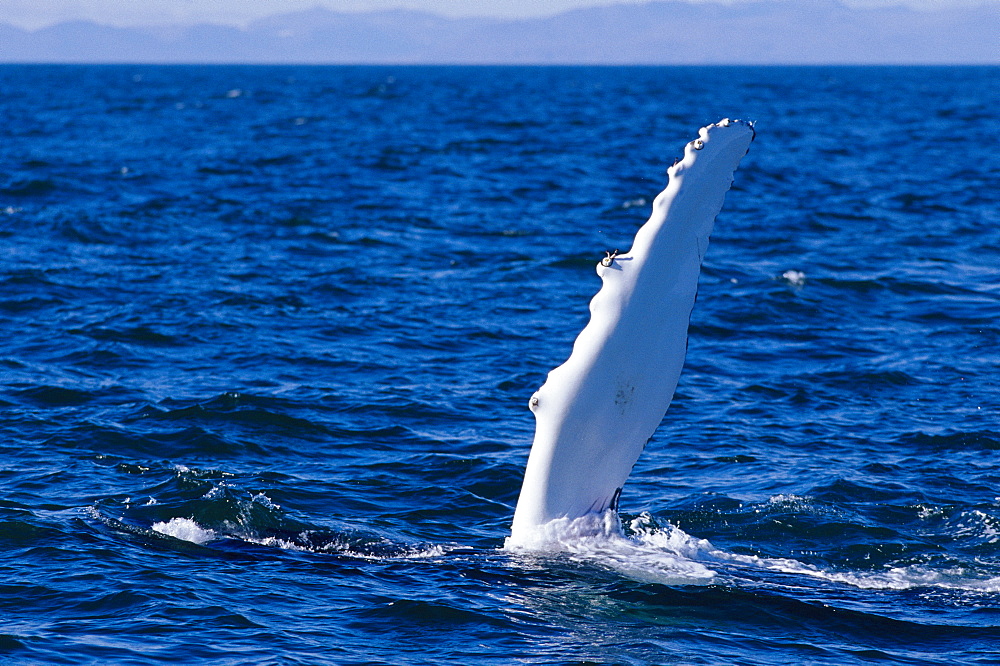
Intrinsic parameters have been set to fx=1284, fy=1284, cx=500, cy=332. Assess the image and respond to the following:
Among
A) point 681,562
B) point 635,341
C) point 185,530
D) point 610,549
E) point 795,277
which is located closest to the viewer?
point 635,341

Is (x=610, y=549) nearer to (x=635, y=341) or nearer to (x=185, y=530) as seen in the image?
(x=635, y=341)

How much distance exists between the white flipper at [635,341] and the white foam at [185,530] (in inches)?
141

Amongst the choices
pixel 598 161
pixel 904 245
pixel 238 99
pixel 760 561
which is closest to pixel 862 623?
pixel 760 561

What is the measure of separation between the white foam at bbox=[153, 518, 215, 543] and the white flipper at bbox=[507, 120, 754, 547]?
358 cm

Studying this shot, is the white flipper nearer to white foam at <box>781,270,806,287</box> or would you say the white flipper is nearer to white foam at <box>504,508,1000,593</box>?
white foam at <box>504,508,1000,593</box>

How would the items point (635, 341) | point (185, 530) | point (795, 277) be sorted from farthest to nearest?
point (795, 277), point (185, 530), point (635, 341)

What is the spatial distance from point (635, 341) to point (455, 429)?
671 cm

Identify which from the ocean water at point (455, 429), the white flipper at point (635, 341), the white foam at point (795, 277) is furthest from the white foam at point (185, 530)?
the white foam at point (795, 277)

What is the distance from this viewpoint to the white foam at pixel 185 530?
11648 millimetres

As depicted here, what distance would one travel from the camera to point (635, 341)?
954 cm

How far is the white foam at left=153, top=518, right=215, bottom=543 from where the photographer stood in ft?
38.2

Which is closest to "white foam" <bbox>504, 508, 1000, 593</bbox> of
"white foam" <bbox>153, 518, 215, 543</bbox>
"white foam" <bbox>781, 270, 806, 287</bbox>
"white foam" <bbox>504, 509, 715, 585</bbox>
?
"white foam" <bbox>504, 509, 715, 585</bbox>

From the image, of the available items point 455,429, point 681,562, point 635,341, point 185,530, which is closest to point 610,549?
point 681,562

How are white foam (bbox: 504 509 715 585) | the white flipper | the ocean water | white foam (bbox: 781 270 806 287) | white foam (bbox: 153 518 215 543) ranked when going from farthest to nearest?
white foam (bbox: 781 270 806 287)
white foam (bbox: 153 518 215 543)
white foam (bbox: 504 509 715 585)
the ocean water
the white flipper
